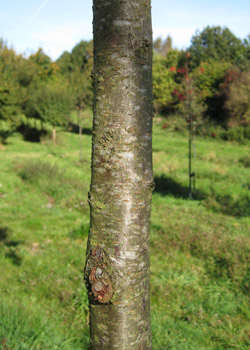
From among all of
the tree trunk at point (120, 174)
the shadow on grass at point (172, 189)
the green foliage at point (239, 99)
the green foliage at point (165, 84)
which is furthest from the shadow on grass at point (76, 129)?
the tree trunk at point (120, 174)

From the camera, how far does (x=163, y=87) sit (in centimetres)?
2680

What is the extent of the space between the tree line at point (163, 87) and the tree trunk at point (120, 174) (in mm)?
13917

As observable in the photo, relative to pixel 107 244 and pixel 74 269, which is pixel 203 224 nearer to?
pixel 74 269

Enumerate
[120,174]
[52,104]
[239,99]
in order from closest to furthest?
1. [120,174]
2. [52,104]
3. [239,99]

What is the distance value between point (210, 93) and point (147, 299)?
941 inches

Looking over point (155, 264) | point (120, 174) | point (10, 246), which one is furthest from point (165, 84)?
point (120, 174)

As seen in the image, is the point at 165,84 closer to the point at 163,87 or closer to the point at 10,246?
the point at 163,87

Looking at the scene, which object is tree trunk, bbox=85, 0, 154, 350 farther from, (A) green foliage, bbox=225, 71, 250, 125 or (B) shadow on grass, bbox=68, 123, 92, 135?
(B) shadow on grass, bbox=68, 123, 92, 135

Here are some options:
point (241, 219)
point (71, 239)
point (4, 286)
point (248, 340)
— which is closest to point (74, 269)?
point (4, 286)

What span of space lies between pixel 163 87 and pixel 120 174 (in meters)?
26.6

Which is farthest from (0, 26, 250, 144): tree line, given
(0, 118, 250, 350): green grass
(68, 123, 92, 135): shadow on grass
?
(0, 118, 250, 350): green grass

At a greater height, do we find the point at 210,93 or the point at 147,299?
the point at 210,93

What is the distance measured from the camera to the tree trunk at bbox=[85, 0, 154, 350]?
53.6 inches

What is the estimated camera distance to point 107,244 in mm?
1445
